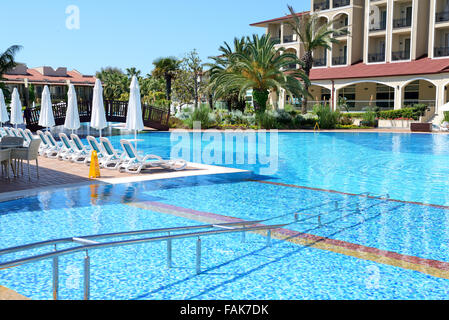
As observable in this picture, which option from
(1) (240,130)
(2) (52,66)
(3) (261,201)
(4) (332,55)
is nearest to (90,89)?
(2) (52,66)

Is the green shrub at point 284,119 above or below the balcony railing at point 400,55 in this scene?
below

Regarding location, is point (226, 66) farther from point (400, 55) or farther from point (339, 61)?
point (400, 55)

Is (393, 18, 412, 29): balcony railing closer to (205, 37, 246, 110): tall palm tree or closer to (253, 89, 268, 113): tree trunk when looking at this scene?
(205, 37, 246, 110): tall palm tree

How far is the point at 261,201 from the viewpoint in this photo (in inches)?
398

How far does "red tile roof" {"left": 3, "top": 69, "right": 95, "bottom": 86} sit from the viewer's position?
65000mm

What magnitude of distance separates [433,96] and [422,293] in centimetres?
3835

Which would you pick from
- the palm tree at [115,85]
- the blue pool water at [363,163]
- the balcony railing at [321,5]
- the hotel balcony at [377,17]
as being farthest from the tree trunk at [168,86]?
the blue pool water at [363,163]

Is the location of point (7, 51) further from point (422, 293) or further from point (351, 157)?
point (422, 293)

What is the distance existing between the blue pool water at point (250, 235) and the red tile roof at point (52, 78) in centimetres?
5770

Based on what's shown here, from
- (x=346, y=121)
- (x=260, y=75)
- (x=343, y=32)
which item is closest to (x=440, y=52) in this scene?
(x=343, y=32)

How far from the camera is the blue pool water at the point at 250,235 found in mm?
5477

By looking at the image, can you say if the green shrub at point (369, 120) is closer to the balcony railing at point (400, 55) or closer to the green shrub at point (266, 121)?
the green shrub at point (266, 121)

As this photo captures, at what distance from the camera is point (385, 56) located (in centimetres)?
4378

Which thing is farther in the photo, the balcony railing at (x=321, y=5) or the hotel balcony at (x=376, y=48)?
the balcony railing at (x=321, y=5)
